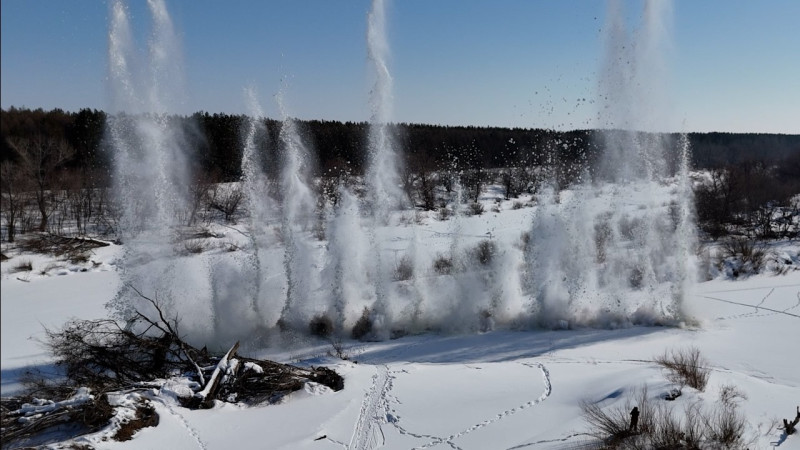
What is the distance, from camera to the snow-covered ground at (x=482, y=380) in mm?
9211

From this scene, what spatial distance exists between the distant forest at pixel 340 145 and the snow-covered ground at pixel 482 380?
28.0 feet

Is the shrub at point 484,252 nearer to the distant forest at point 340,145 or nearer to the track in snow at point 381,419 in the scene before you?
the distant forest at point 340,145

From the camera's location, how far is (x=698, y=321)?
18.5 m

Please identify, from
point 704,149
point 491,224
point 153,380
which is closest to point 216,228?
point 491,224

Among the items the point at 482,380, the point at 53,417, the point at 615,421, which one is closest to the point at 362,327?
the point at 482,380

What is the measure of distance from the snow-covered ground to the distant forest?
28.0 feet

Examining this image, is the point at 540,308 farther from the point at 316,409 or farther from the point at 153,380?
the point at 153,380

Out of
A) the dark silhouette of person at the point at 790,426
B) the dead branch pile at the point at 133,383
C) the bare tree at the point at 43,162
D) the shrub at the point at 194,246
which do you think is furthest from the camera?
the shrub at the point at 194,246

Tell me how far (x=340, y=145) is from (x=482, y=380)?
45300 mm

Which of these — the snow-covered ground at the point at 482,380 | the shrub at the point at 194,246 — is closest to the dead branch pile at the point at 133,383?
the snow-covered ground at the point at 482,380

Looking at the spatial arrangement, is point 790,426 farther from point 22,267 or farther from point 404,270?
point 22,267

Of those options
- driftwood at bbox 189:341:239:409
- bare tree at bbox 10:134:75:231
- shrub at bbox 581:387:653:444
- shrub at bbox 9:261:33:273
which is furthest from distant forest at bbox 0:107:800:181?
shrub at bbox 581:387:653:444

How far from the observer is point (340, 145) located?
55500 millimetres

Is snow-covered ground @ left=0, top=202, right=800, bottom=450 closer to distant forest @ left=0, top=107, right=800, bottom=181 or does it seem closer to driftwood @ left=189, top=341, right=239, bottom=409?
driftwood @ left=189, top=341, right=239, bottom=409
